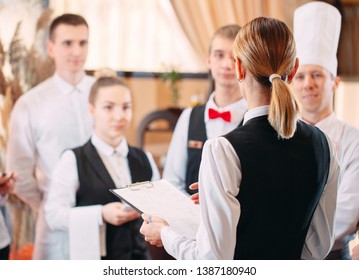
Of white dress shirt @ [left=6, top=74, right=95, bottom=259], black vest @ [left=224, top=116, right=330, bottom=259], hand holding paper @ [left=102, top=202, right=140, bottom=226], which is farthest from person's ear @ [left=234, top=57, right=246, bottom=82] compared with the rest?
white dress shirt @ [left=6, top=74, right=95, bottom=259]

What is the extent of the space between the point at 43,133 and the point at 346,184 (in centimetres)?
116

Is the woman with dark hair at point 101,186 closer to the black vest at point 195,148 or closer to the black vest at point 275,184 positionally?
the black vest at point 195,148

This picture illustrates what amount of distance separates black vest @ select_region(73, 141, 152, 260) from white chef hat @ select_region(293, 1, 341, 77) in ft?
2.45

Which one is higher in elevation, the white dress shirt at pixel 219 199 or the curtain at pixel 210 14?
the curtain at pixel 210 14

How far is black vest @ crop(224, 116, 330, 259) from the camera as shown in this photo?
1.26m

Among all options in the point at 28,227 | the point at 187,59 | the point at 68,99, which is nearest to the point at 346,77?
the point at 187,59

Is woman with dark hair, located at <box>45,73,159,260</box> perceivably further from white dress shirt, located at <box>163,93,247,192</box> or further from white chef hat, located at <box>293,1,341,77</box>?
white chef hat, located at <box>293,1,341,77</box>

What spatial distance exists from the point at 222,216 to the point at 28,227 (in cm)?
145

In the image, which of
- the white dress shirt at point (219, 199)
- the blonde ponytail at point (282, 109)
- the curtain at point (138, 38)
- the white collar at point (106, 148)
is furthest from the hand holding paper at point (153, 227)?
the curtain at point (138, 38)

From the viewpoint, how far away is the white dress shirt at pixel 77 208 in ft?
6.61

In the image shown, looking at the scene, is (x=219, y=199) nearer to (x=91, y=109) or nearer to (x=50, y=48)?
(x=91, y=109)

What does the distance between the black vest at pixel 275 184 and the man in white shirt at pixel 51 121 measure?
108 cm

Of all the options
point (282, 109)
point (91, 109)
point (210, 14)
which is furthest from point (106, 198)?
point (210, 14)
